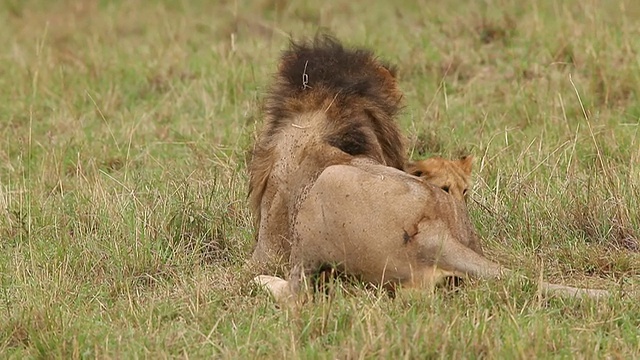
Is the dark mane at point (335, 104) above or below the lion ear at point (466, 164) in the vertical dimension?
above

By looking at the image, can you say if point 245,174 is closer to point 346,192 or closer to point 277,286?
point 277,286

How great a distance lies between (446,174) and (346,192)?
0.62 metres

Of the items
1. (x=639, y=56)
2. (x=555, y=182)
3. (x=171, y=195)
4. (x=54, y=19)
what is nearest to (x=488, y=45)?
(x=639, y=56)

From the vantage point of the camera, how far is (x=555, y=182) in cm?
582

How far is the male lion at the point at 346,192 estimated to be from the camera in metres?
4.28

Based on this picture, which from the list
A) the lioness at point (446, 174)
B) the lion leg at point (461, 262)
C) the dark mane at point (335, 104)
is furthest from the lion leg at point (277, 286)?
the lioness at point (446, 174)

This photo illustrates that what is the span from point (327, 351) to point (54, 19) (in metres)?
7.48

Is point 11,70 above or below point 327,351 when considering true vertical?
below

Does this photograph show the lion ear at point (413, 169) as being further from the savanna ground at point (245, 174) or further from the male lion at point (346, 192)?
the savanna ground at point (245, 174)

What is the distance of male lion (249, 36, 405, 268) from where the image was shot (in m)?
4.73

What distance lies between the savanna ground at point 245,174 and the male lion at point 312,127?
28cm

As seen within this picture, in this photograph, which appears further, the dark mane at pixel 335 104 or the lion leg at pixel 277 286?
the dark mane at pixel 335 104

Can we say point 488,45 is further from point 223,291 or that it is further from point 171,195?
point 223,291

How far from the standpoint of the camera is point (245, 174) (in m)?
6.12
